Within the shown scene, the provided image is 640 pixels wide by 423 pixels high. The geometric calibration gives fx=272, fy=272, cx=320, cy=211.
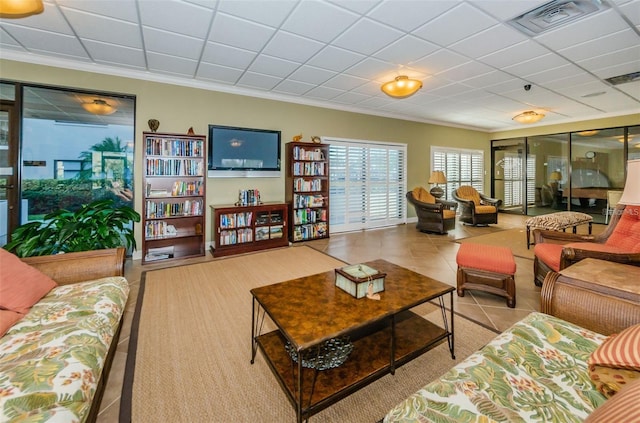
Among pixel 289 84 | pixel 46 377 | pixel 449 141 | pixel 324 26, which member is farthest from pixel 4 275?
pixel 449 141

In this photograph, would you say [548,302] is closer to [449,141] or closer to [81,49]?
[81,49]

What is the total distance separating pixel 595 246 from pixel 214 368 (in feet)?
11.2

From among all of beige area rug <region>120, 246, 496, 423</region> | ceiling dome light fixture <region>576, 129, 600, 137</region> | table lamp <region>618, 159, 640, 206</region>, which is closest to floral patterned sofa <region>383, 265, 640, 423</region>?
beige area rug <region>120, 246, 496, 423</region>

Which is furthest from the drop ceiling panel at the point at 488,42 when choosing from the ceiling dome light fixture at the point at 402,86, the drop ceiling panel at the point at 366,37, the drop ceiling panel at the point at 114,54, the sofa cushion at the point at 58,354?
the sofa cushion at the point at 58,354

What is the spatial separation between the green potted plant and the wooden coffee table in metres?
1.82

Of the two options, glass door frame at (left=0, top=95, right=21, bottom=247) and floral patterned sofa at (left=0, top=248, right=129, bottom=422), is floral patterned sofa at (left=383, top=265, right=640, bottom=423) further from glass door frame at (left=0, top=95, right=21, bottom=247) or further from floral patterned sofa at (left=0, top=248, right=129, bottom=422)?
glass door frame at (left=0, top=95, right=21, bottom=247)

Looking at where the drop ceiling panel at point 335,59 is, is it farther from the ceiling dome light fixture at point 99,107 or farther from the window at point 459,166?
the window at point 459,166

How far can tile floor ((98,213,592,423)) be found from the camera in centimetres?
187

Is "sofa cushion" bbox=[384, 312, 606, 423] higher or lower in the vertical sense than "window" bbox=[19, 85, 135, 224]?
lower

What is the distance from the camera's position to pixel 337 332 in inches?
52.1

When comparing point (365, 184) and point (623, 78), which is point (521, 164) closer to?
point (623, 78)

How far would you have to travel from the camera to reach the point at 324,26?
2812 mm

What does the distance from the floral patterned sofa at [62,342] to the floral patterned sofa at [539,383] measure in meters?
1.19

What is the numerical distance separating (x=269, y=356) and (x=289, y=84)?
422 centimetres
